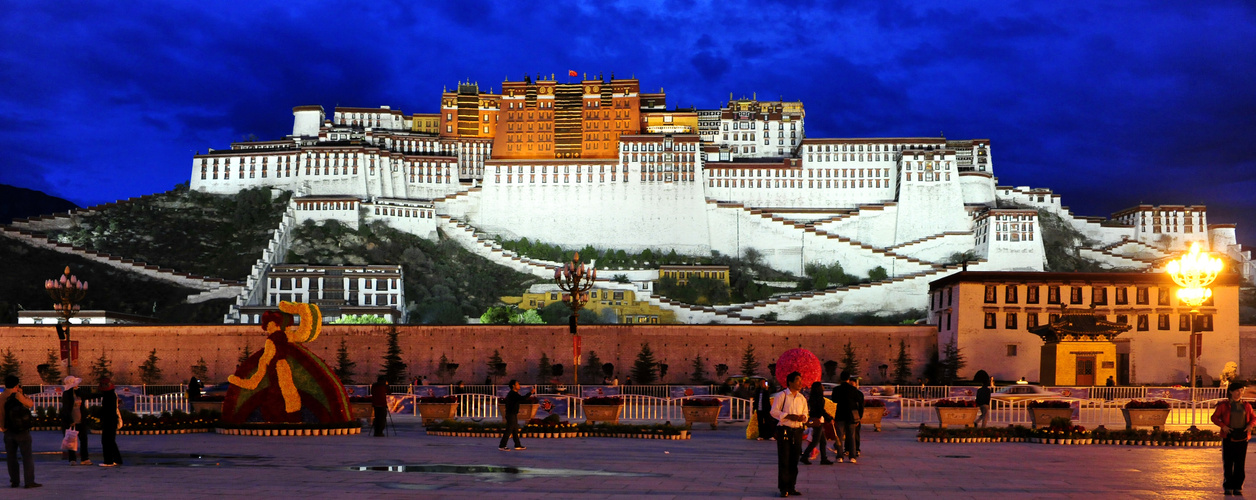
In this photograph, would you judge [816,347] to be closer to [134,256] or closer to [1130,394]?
[1130,394]

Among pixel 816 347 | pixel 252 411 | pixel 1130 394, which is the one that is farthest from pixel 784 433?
pixel 816 347

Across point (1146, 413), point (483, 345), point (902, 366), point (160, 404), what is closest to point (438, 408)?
point (160, 404)

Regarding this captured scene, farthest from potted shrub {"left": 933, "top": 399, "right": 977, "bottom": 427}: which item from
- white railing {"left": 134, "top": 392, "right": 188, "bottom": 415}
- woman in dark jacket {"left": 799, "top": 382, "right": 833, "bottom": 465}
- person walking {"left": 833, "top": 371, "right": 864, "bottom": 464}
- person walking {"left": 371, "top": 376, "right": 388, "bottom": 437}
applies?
white railing {"left": 134, "top": 392, "right": 188, "bottom": 415}

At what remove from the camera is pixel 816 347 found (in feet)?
189

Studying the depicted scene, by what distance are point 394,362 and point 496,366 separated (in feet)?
16.2

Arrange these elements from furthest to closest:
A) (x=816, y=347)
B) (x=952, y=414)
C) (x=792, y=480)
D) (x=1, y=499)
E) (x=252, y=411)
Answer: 1. (x=816, y=347)
2. (x=952, y=414)
3. (x=252, y=411)
4. (x=792, y=480)
5. (x=1, y=499)

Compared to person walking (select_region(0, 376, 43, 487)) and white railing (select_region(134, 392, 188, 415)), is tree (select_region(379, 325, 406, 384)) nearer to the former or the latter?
white railing (select_region(134, 392, 188, 415))

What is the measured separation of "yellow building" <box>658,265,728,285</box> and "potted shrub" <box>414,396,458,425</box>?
62.0 metres

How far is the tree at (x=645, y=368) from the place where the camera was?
188 feet

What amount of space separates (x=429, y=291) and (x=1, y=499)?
76023 millimetres

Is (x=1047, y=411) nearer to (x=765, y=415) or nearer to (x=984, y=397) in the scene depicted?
(x=984, y=397)

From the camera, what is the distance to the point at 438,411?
30.5m

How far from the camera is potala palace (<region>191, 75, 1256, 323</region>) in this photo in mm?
99312

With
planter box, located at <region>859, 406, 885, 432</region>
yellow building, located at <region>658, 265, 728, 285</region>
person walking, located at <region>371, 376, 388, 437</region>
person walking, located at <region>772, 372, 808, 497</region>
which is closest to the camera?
person walking, located at <region>772, 372, 808, 497</region>
